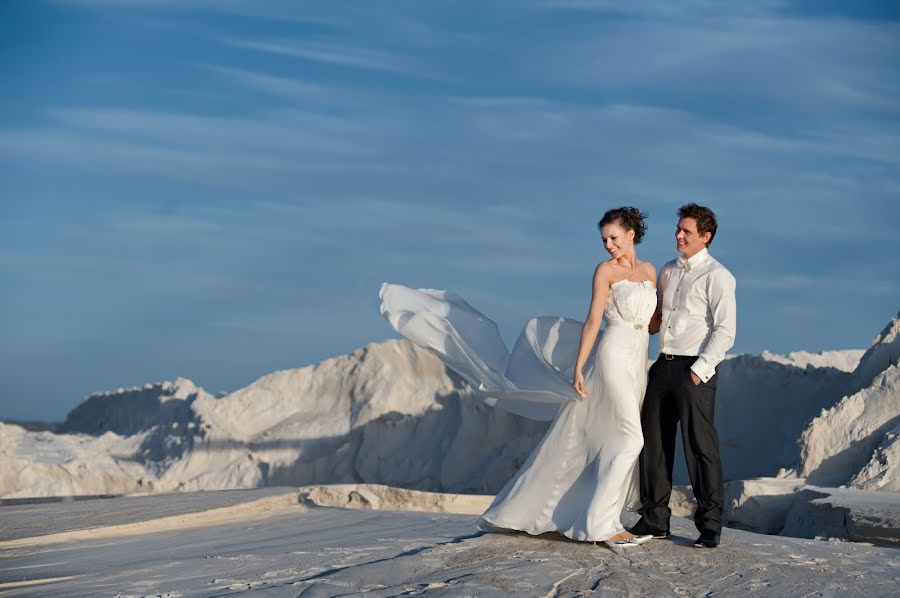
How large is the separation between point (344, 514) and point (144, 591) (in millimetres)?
3173

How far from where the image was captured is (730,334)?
18.5 feet

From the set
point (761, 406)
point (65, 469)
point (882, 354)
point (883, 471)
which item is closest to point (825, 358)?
point (761, 406)

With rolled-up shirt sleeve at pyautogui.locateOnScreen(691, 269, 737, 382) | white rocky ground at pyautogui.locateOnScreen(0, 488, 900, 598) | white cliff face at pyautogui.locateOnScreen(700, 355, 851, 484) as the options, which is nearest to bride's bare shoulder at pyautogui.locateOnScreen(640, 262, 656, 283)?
rolled-up shirt sleeve at pyautogui.locateOnScreen(691, 269, 737, 382)

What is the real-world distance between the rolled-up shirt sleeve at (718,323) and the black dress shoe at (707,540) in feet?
2.76

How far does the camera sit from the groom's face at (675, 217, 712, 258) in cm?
577

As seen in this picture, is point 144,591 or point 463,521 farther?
point 463,521

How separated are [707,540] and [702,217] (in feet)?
5.78

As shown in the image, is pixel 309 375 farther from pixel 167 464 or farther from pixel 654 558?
pixel 654 558

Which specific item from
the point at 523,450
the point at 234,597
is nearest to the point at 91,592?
the point at 234,597

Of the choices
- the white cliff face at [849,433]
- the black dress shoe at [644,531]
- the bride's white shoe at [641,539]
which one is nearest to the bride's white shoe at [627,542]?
the bride's white shoe at [641,539]

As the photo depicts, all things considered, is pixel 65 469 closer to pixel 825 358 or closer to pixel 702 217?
pixel 702 217

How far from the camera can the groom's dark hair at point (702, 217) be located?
5.79 m

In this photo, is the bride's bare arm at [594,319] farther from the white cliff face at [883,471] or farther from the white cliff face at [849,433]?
the white cliff face at [849,433]

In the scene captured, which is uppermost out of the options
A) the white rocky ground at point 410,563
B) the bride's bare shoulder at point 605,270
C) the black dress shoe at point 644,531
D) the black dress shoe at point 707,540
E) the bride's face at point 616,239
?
the bride's face at point 616,239
